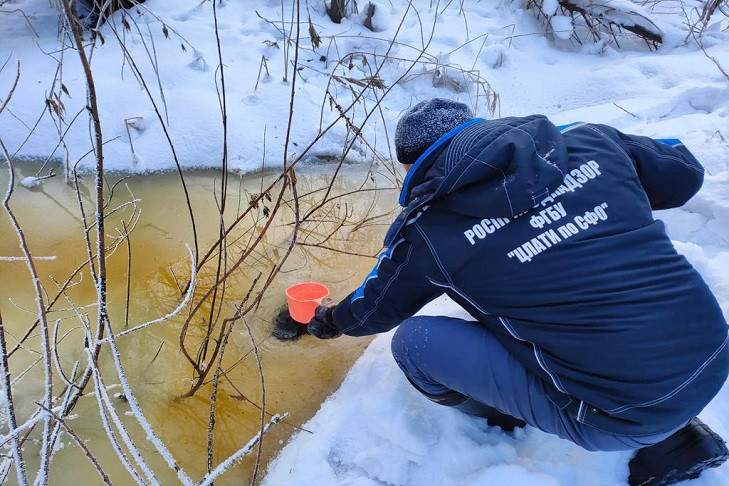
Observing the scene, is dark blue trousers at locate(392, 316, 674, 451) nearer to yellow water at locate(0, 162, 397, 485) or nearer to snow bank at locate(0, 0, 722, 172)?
yellow water at locate(0, 162, 397, 485)

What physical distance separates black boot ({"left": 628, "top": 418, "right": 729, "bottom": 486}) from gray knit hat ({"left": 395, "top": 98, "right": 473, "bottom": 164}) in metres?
1.07

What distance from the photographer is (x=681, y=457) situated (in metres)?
1.28

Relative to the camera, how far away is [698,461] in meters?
1.25

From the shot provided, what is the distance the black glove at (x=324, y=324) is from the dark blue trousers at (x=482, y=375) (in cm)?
28

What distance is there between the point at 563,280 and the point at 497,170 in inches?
11.5

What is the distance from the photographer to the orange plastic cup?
6.40ft

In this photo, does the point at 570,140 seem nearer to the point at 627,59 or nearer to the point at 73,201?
the point at 73,201

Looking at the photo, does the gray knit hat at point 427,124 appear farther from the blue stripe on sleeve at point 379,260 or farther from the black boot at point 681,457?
the black boot at point 681,457

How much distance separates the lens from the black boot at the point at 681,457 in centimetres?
126

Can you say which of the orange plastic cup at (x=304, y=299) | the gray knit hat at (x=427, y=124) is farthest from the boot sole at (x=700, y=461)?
the orange plastic cup at (x=304, y=299)

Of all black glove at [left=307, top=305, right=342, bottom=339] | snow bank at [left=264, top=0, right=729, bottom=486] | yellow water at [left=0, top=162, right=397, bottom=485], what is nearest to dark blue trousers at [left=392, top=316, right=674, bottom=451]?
snow bank at [left=264, top=0, right=729, bottom=486]

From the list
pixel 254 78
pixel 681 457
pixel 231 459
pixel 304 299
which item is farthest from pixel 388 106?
pixel 231 459

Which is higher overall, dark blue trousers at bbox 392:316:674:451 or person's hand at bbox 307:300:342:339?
dark blue trousers at bbox 392:316:674:451

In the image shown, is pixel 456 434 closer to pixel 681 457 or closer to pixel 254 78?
pixel 681 457
